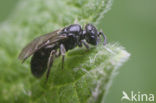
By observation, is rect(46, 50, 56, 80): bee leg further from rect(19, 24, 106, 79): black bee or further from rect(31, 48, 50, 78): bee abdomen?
rect(31, 48, 50, 78): bee abdomen

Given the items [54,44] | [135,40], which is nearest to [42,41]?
[54,44]

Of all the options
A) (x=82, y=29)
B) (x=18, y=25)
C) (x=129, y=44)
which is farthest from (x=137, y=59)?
(x=18, y=25)

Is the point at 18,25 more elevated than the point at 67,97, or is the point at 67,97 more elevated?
the point at 18,25

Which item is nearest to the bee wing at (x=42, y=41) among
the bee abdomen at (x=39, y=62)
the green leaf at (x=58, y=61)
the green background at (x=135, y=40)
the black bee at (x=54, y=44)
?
the black bee at (x=54, y=44)

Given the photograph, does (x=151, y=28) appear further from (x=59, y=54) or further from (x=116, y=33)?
(x=59, y=54)

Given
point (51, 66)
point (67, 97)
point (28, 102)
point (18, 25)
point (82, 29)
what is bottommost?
point (67, 97)

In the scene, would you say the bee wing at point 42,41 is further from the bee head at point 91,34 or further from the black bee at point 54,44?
the bee head at point 91,34
